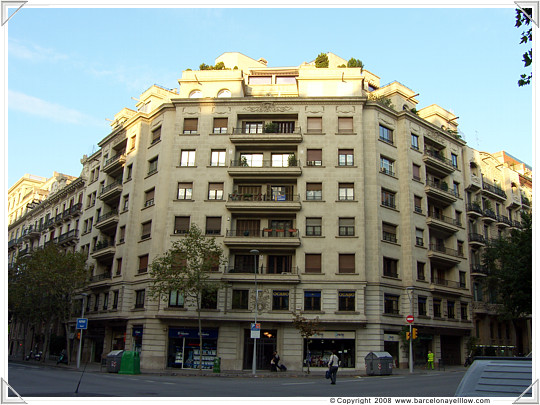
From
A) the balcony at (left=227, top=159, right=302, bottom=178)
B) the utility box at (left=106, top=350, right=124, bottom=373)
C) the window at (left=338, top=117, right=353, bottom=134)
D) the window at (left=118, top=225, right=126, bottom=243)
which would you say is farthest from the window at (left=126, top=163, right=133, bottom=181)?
the window at (left=338, top=117, right=353, bottom=134)

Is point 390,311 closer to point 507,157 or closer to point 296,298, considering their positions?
point 296,298

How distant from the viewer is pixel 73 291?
1773 inches

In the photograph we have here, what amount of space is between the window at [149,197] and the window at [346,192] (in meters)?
16.2

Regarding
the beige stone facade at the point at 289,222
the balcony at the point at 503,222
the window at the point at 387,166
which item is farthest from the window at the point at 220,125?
the balcony at the point at 503,222

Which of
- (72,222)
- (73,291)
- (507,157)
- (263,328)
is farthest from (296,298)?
(507,157)

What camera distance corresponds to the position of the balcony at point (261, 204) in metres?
37.9

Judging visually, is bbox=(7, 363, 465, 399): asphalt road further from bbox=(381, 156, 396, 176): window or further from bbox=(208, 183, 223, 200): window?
bbox=(381, 156, 396, 176): window

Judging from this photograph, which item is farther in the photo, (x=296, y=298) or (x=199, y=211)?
(x=199, y=211)

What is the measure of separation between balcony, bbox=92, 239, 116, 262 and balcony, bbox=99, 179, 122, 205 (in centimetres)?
423

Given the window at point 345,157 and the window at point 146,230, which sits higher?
the window at point 345,157

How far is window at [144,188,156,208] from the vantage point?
41.6 metres

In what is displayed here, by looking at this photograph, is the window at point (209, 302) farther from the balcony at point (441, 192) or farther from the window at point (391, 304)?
the balcony at point (441, 192)

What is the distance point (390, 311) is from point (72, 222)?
39.4 m

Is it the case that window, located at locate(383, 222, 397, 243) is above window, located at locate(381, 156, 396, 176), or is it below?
below
